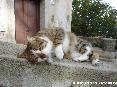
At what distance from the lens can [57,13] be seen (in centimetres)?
862

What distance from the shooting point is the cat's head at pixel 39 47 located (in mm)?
3818

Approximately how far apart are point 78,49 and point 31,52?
1.00 m

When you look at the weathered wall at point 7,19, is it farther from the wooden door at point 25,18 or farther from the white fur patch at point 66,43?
the white fur patch at point 66,43

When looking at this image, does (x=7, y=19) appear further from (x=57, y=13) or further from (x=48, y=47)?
(x=48, y=47)

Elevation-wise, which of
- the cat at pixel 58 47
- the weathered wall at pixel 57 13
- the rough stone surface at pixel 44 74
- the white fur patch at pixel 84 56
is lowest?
the rough stone surface at pixel 44 74

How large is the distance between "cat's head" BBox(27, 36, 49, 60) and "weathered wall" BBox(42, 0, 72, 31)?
430cm

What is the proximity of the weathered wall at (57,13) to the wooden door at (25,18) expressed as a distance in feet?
1.40

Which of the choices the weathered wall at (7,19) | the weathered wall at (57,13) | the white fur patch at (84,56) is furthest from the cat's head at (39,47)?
the weathered wall at (57,13)

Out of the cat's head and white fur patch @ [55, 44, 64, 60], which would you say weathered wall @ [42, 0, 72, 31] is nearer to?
white fur patch @ [55, 44, 64, 60]

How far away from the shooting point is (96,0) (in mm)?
12258

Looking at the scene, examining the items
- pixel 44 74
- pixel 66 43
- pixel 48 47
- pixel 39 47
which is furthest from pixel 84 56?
pixel 44 74

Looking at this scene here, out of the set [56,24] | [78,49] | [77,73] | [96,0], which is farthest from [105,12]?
[77,73]

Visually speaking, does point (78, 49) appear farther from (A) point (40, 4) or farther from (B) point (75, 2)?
(B) point (75, 2)

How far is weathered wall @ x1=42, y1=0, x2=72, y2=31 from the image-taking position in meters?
8.39
